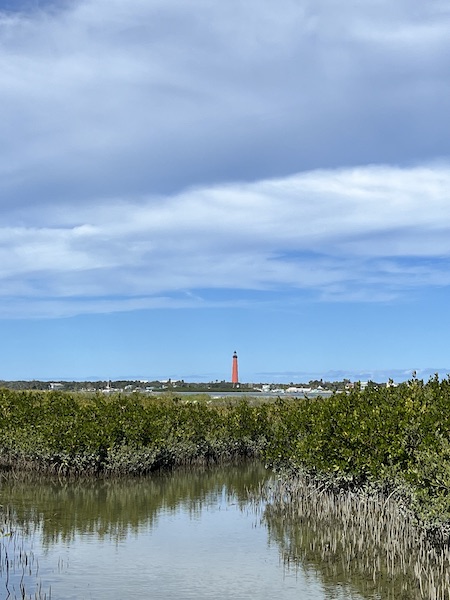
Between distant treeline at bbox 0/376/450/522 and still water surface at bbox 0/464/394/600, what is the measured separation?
1196 millimetres

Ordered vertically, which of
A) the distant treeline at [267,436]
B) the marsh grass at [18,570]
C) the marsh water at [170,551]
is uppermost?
the distant treeline at [267,436]

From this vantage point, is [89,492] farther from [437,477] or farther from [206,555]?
[437,477]

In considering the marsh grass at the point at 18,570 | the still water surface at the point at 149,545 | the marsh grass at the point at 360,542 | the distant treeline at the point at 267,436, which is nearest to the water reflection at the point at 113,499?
the still water surface at the point at 149,545

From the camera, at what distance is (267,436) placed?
88.6 feet

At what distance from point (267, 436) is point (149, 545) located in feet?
46.3

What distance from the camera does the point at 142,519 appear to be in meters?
15.7

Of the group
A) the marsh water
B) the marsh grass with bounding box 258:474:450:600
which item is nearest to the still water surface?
the marsh water

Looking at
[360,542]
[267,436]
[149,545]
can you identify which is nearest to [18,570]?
[149,545]

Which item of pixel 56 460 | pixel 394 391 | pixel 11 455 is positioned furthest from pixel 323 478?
pixel 11 455

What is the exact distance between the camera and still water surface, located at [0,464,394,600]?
10.5 metres

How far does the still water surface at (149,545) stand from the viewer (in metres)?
10.5

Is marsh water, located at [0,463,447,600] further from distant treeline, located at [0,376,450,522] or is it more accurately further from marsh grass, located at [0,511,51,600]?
distant treeline, located at [0,376,450,522]

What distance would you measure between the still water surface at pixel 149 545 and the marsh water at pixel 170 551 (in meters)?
0.02

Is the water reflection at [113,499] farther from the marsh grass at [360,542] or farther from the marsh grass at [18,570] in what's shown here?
the marsh grass at [360,542]
